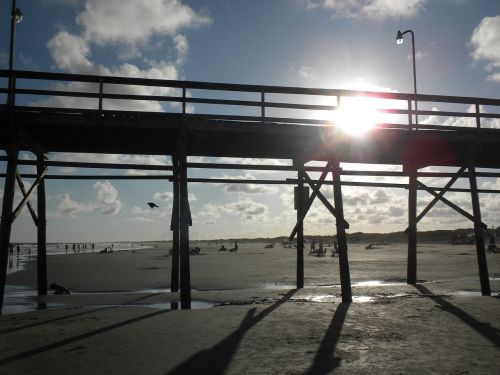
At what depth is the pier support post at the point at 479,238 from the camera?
11.5m

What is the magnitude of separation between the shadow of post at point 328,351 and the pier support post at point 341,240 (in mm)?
2148

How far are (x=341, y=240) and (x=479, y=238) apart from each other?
4179 millimetres

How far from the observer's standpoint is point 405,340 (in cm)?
630

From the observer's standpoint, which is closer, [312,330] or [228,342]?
[228,342]

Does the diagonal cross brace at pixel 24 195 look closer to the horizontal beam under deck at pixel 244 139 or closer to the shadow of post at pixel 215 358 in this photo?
the horizontal beam under deck at pixel 244 139

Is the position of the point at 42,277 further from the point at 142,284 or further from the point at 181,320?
the point at 181,320

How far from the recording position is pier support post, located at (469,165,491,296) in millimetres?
11527

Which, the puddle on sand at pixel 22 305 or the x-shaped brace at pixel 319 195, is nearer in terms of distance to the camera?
the puddle on sand at pixel 22 305

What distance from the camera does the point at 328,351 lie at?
576 cm

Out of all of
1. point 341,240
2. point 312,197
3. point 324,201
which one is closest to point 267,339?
point 341,240

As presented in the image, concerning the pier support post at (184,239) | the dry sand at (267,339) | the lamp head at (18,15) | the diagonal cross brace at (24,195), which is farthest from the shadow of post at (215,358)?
the lamp head at (18,15)

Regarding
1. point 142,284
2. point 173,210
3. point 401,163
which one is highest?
point 401,163

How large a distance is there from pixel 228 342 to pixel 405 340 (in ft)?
8.02

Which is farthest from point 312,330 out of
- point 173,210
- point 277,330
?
point 173,210
